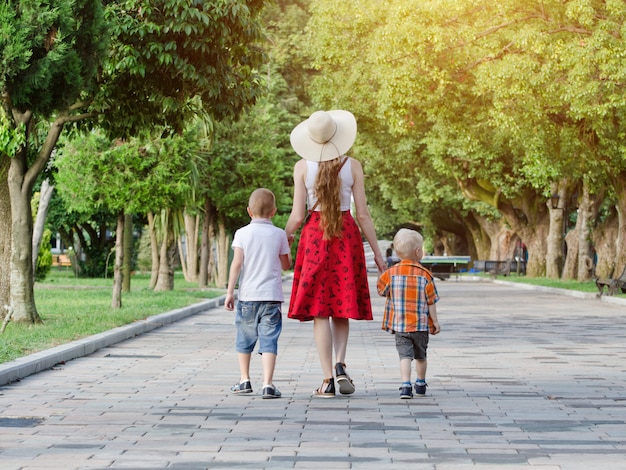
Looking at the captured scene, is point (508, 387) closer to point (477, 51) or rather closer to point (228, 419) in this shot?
point (228, 419)

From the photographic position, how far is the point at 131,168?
2536 cm

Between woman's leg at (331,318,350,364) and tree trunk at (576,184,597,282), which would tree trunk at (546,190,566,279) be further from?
woman's leg at (331,318,350,364)

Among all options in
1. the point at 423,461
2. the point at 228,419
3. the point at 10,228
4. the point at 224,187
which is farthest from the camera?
the point at 224,187

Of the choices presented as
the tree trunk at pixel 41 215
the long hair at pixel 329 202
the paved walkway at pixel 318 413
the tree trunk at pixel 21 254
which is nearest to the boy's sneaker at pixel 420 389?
the paved walkway at pixel 318 413

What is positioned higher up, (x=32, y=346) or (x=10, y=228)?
(x=10, y=228)

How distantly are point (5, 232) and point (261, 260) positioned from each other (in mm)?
9273

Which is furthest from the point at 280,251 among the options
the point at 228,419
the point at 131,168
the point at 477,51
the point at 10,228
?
the point at 477,51

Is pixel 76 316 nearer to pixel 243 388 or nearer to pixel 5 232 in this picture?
pixel 5 232

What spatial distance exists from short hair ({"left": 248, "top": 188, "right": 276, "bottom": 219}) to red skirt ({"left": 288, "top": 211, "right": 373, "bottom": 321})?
1.30ft

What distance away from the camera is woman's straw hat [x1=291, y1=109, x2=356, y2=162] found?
367 inches

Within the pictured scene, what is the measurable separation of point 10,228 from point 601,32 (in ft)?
44.5

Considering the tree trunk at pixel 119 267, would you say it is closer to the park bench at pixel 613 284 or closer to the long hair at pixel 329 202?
the park bench at pixel 613 284

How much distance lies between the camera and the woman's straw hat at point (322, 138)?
30.6ft

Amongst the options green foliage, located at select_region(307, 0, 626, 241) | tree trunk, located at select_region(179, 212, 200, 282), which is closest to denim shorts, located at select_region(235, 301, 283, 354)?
green foliage, located at select_region(307, 0, 626, 241)
